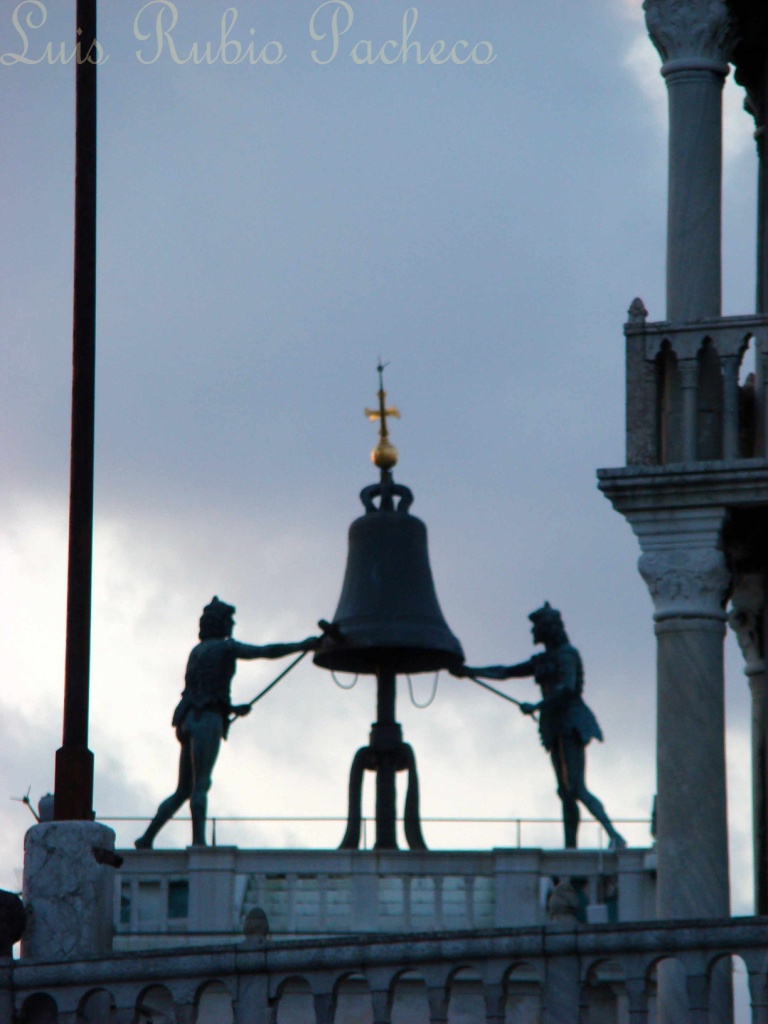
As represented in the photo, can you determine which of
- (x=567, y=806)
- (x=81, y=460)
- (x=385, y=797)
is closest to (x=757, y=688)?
(x=81, y=460)

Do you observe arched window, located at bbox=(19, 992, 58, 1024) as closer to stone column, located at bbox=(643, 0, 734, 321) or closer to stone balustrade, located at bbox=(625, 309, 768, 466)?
stone balustrade, located at bbox=(625, 309, 768, 466)

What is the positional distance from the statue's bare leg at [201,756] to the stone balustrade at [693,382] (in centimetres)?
1417

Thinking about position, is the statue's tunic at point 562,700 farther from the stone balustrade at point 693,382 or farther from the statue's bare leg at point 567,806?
the stone balustrade at point 693,382

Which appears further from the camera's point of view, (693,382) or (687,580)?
(693,382)

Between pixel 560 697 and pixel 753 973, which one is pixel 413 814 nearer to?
pixel 560 697

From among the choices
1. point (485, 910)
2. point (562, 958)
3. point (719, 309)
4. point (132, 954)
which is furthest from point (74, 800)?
point (485, 910)

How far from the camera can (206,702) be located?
3553cm

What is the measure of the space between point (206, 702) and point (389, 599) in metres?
3.51

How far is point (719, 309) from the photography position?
21.8 m

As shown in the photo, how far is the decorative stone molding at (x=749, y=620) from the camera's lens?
74.6ft

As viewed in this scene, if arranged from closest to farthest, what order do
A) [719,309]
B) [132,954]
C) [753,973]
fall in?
[753,973]
[132,954]
[719,309]

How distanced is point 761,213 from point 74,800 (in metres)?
6.47

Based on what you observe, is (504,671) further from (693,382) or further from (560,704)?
(693,382)

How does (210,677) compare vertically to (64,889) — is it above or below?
above
